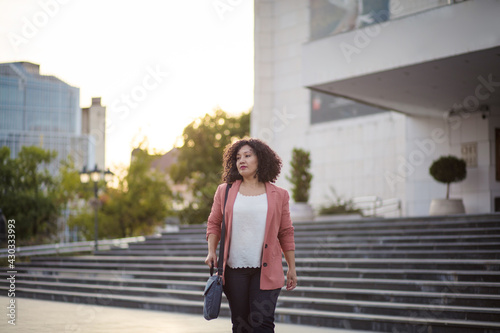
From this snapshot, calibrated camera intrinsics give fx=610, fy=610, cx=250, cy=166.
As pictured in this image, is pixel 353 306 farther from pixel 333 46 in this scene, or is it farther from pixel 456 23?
pixel 333 46

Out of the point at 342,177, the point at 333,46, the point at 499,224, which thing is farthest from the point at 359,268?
the point at 342,177

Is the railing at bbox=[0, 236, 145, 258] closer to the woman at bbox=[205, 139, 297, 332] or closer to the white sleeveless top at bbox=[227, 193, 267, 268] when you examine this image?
the woman at bbox=[205, 139, 297, 332]

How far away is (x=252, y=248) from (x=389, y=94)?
14.6 meters

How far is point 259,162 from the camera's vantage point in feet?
15.2

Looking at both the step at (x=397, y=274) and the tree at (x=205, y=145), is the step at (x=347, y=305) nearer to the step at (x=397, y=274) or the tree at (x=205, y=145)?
the step at (x=397, y=274)

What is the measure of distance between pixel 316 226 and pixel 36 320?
8851 millimetres

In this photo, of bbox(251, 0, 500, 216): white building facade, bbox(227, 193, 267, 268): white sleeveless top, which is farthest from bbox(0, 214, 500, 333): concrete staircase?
bbox(227, 193, 267, 268): white sleeveless top

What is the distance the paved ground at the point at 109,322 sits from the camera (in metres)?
8.12

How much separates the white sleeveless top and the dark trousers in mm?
64

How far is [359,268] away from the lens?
11914mm

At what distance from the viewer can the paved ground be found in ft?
26.6

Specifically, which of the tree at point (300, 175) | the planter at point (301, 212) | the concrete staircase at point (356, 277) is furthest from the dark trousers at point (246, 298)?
the tree at point (300, 175)

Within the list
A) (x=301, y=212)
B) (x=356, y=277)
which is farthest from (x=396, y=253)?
(x=301, y=212)

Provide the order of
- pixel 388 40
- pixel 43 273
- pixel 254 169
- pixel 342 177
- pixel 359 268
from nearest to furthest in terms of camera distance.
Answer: pixel 254 169 → pixel 359 268 → pixel 388 40 → pixel 43 273 → pixel 342 177
